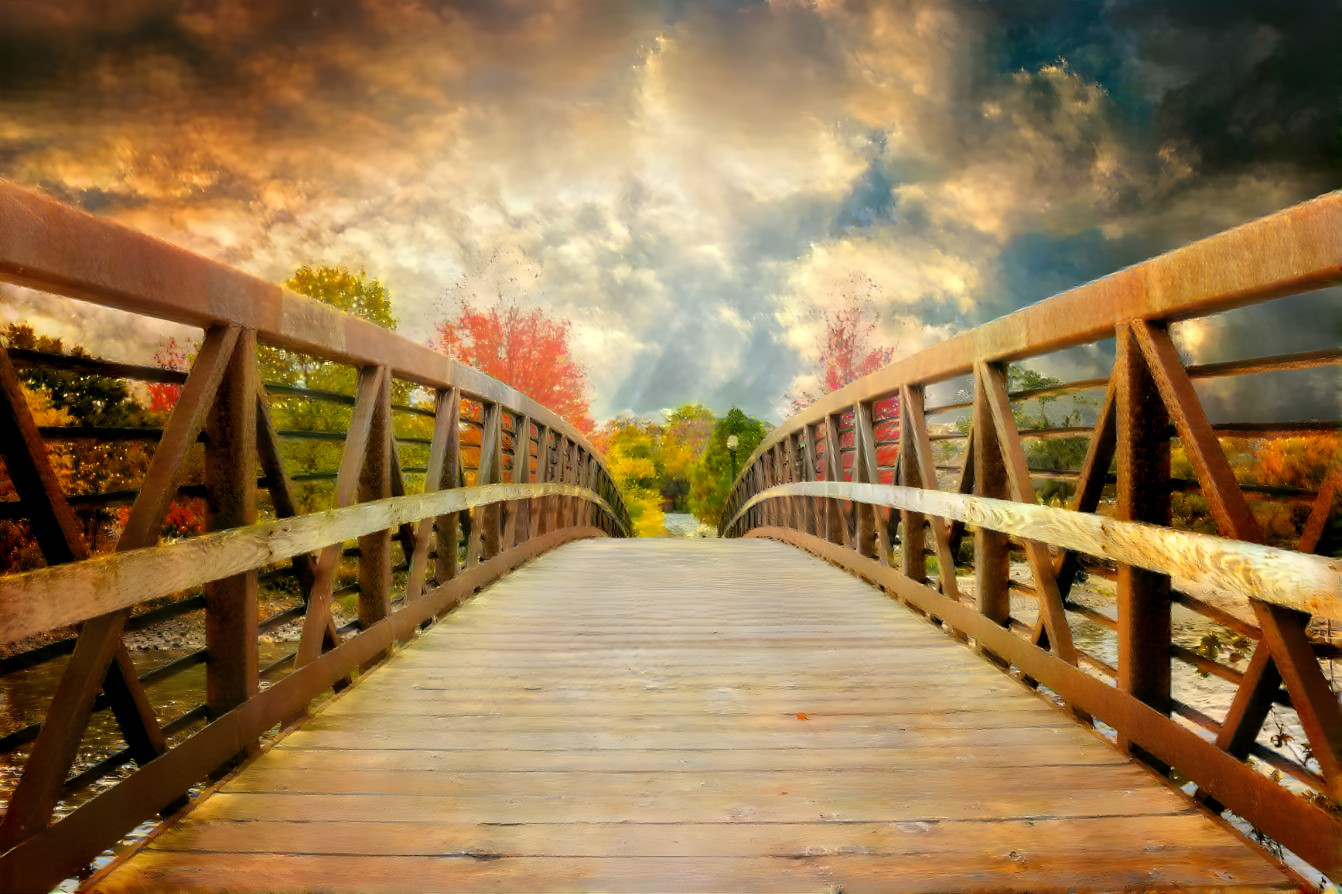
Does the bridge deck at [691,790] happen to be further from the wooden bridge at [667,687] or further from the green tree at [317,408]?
the green tree at [317,408]

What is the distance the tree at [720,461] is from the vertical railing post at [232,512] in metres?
26.7

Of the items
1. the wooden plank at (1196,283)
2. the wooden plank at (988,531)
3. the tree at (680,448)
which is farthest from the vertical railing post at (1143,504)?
the tree at (680,448)

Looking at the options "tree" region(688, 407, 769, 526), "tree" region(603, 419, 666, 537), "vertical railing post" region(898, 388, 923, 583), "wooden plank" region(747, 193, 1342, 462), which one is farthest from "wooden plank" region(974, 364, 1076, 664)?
"tree" region(688, 407, 769, 526)

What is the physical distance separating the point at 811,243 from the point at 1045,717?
108m

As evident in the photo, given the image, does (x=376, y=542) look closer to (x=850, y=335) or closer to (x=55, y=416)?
(x=55, y=416)

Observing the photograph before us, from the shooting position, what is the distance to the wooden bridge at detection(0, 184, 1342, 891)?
1562mm

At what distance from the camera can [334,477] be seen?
290cm

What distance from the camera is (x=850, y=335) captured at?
36.0m

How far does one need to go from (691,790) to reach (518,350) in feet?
89.5

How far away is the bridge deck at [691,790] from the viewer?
164cm

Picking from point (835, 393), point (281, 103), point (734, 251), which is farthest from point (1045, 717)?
point (734, 251)

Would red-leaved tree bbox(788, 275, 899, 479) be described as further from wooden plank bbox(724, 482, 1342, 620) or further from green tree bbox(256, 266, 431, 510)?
wooden plank bbox(724, 482, 1342, 620)

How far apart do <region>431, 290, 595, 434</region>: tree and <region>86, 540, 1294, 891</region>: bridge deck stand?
24.6 meters

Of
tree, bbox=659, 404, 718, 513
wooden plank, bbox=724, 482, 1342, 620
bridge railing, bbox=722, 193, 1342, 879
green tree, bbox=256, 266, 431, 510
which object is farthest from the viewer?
tree, bbox=659, 404, 718, 513
